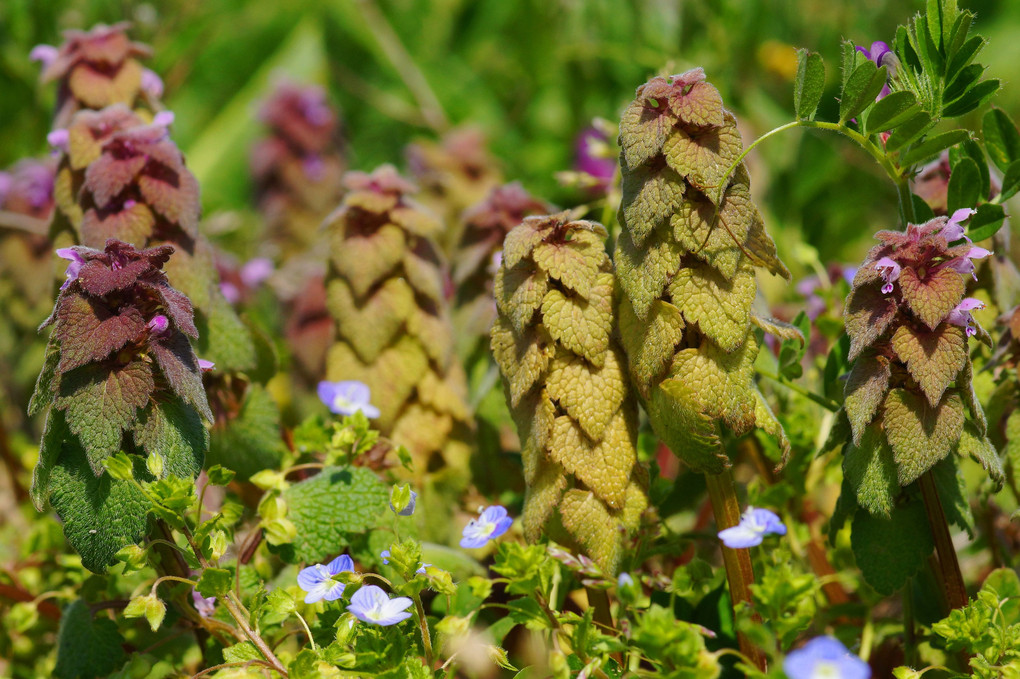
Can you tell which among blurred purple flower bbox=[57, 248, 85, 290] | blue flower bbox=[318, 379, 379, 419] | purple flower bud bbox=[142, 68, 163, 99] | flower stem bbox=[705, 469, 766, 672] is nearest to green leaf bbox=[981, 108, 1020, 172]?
flower stem bbox=[705, 469, 766, 672]

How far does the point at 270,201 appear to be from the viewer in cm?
285

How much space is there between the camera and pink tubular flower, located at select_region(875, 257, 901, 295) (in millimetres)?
918

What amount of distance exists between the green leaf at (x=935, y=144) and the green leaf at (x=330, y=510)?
2.36ft

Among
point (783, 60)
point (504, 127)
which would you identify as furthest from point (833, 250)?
point (504, 127)

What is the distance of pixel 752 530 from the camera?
0.89 m

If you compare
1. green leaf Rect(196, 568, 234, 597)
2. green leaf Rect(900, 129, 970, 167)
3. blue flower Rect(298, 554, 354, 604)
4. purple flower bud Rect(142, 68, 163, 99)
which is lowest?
blue flower Rect(298, 554, 354, 604)

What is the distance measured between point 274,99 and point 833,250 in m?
1.75

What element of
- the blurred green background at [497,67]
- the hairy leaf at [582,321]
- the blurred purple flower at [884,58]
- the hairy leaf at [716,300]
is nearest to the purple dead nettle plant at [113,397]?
the hairy leaf at [582,321]

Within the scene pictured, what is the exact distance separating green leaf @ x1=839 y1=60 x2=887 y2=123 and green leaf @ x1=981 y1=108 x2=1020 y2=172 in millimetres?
270

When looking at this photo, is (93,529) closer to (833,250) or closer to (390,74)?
(833,250)

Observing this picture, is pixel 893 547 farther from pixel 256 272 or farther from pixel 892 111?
pixel 256 272

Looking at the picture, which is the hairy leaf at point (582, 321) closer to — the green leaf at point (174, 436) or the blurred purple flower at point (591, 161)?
the green leaf at point (174, 436)

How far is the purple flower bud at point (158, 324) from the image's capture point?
3.14 feet

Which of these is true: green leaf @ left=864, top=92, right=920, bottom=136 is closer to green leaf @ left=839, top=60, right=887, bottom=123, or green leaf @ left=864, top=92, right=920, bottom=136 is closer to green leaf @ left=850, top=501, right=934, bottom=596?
green leaf @ left=839, top=60, right=887, bottom=123
